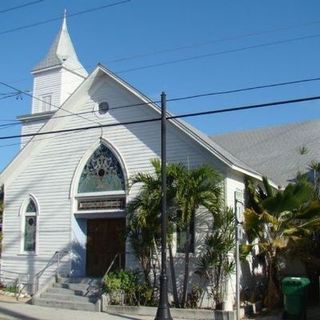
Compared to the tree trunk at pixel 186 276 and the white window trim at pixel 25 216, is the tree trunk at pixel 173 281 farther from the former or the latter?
the white window trim at pixel 25 216

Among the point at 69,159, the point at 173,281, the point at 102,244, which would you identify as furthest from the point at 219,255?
the point at 69,159

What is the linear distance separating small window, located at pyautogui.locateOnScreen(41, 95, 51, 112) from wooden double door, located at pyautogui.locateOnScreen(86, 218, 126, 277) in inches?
749

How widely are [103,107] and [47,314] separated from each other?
797cm

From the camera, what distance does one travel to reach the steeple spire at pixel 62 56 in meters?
38.5

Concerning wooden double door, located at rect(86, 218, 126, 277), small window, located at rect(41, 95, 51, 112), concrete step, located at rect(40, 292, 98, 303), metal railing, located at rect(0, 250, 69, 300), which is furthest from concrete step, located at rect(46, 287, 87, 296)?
small window, located at rect(41, 95, 51, 112)

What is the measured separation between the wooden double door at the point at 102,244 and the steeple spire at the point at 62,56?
19.7m

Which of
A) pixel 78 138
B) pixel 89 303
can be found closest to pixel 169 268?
pixel 89 303

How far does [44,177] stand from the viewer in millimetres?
21922

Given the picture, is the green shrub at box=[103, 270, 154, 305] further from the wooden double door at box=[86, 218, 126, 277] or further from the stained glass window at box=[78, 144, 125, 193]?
the stained glass window at box=[78, 144, 125, 193]

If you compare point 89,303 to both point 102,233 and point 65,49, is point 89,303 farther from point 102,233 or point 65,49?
point 65,49

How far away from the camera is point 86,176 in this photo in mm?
20938

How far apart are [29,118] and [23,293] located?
2016 centimetres

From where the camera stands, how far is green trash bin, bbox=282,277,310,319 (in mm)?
14328

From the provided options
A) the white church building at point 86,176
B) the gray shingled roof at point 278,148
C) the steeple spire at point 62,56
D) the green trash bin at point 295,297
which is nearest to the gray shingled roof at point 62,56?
the steeple spire at point 62,56
